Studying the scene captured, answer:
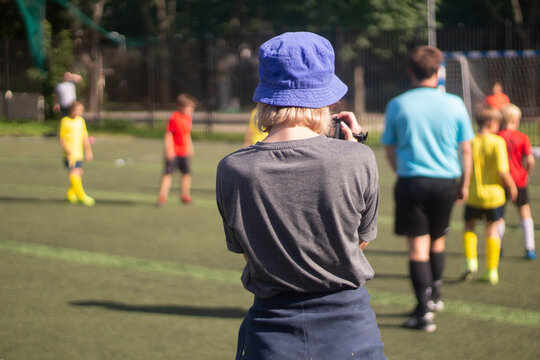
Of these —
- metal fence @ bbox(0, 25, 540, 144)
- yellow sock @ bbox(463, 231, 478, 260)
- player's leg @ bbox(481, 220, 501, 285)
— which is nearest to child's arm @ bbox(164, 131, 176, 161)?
yellow sock @ bbox(463, 231, 478, 260)

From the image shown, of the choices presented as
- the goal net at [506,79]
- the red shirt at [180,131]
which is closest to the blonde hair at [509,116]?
the red shirt at [180,131]

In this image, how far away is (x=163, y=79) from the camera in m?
26.9

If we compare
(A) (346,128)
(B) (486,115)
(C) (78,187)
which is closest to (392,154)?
(B) (486,115)

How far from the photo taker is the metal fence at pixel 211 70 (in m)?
24.7

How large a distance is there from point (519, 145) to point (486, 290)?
1.78 m

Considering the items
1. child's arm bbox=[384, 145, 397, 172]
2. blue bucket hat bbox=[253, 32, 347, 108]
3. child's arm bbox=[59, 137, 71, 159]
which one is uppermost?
blue bucket hat bbox=[253, 32, 347, 108]

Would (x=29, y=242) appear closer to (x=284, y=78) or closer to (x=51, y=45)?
(x=284, y=78)

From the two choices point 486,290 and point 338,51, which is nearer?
point 486,290

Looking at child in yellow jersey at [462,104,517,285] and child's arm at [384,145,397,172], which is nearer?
child's arm at [384,145,397,172]

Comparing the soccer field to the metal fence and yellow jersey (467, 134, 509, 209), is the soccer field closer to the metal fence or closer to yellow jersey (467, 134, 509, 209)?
yellow jersey (467, 134, 509, 209)

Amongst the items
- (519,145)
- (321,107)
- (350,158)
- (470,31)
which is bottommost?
(519,145)

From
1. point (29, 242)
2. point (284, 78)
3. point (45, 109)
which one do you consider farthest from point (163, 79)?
point (284, 78)

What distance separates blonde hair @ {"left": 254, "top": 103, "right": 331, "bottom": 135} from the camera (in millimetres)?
2168

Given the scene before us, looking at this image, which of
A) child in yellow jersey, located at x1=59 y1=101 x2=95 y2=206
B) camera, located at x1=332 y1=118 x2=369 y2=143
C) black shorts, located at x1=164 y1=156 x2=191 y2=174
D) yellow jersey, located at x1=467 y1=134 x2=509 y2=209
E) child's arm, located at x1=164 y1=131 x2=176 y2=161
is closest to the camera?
camera, located at x1=332 y1=118 x2=369 y2=143
